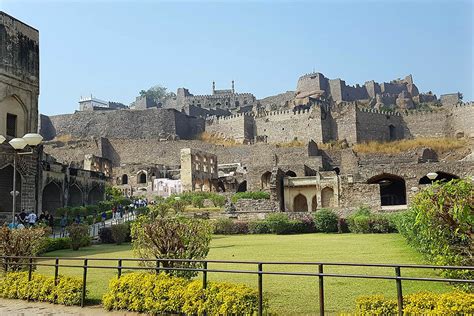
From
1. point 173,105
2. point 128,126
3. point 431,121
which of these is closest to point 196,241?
point 431,121

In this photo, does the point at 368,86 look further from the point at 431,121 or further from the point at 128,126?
the point at 128,126

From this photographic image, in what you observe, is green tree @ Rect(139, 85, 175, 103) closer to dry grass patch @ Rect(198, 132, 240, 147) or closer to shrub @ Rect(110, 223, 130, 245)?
dry grass patch @ Rect(198, 132, 240, 147)

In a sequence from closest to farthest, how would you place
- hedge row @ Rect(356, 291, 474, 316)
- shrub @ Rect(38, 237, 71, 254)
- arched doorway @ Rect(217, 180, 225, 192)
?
hedge row @ Rect(356, 291, 474, 316) < shrub @ Rect(38, 237, 71, 254) < arched doorway @ Rect(217, 180, 225, 192)

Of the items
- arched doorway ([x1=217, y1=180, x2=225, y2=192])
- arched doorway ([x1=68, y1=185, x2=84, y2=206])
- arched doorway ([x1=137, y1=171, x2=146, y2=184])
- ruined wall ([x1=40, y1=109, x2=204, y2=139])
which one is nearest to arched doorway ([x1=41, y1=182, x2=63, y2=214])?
arched doorway ([x1=68, y1=185, x2=84, y2=206])

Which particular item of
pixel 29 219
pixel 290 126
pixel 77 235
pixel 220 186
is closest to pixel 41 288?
pixel 77 235

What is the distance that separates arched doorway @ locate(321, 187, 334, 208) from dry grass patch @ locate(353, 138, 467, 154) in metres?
20.0

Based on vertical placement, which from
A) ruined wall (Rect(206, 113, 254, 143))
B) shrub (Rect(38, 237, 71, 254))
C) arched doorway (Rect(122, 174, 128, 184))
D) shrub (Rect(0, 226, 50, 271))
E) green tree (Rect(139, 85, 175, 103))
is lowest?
shrub (Rect(38, 237, 71, 254))

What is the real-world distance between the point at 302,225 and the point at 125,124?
55.2m

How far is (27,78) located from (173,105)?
70.8 metres

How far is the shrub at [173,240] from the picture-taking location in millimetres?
9109

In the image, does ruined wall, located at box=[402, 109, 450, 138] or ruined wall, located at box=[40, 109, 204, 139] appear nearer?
ruined wall, located at box=[402, 109, 450, 138]

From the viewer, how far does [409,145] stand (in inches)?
2232

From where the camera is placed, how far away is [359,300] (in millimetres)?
6609

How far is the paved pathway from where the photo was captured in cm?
798
